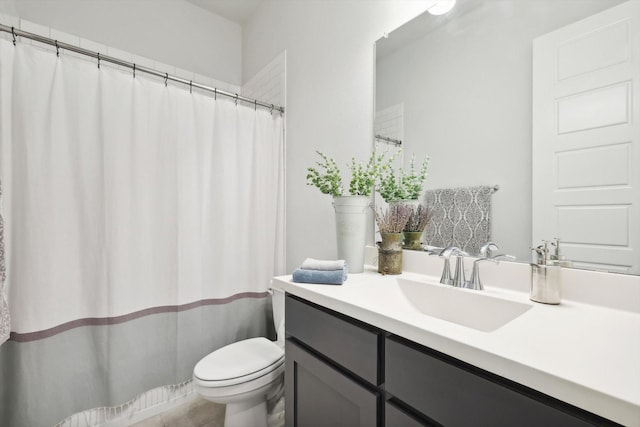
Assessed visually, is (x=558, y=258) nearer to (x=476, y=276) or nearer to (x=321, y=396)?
(x=476, y=276)

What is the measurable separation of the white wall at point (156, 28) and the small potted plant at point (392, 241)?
2098 millimetres

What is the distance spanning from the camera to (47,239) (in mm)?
1281

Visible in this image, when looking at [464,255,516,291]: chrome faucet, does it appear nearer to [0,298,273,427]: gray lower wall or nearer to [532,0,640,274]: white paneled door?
[532,0,640,274]: white paneled door

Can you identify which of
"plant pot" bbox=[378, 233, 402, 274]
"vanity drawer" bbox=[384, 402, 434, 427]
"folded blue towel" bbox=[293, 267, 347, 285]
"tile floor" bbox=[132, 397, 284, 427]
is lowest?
"tile floor" bbox=[132, 397, 284, 427]

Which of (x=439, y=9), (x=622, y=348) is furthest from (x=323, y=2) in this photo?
(x=622, y=348)

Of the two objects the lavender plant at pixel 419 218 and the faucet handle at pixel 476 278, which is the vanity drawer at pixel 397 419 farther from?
the lavender plant at pixel 419 218

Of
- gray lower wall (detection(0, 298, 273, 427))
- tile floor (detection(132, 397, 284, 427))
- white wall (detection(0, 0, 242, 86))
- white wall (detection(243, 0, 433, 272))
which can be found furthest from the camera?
white wall (detection(0, 0, 242, 86))

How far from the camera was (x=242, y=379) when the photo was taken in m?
1.26

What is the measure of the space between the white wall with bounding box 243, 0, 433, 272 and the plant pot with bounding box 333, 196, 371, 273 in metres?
0.33

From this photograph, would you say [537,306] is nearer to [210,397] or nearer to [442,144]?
[442,144]

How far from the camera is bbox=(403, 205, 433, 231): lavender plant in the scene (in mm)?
1179

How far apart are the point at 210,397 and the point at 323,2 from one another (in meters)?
2.12

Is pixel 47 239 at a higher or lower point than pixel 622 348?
higher

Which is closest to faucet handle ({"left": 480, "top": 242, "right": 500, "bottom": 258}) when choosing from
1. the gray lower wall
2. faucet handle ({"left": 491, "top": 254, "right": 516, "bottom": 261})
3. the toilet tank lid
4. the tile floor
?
faucet handle ({"left": 491, "top": 254, "right": 516, "bottom": 261})
